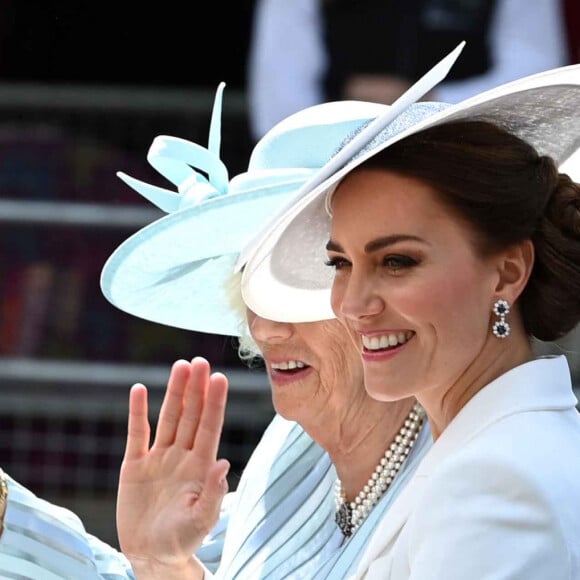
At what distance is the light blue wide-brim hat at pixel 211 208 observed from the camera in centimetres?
251

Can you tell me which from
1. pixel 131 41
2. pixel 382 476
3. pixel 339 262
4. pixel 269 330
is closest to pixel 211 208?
pixel 269 330

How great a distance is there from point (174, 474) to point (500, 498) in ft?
3.11

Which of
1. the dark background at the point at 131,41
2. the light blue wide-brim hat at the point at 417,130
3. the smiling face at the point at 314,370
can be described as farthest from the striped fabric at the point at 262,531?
the dark background at the point at 131,41

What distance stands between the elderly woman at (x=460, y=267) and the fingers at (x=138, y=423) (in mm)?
615

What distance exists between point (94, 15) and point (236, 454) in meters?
1.92

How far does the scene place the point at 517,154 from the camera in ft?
5.79

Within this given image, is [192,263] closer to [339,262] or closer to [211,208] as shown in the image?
[211,208]

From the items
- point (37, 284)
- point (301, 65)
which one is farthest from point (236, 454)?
point (301, 65)

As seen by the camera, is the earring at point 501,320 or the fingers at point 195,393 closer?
the earring at point 501,320

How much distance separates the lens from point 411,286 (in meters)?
1.73

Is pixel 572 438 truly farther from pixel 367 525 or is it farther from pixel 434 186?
pixel 367 525

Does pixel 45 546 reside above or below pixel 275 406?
below

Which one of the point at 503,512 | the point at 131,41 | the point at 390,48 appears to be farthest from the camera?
the point at 131,41

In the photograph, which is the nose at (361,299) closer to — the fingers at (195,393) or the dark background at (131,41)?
the fingers at (195,393)
